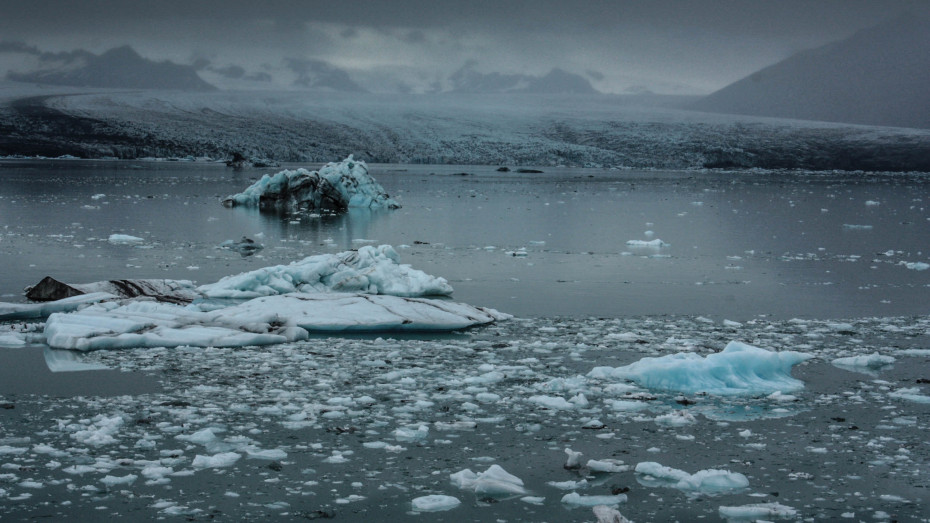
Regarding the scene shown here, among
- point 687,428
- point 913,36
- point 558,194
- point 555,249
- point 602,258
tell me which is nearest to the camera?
point 687,428

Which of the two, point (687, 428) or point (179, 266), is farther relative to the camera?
point (179, 266)

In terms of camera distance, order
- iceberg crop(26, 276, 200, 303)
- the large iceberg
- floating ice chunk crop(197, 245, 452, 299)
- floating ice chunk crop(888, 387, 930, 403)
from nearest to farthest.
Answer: floating ice chunk crop(888, 387, 930, 403)
iceberg crop(26, 276, 200, 303)
floating ice chunk crop(197, 245, 452, 299)
the large iceberg

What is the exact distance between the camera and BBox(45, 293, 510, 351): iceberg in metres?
6.23

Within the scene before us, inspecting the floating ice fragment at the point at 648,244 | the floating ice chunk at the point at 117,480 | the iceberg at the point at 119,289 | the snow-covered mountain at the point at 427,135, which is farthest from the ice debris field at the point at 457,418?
the snow-covered mountain at the point at 427,135

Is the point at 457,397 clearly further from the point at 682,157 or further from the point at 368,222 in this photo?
the point at 682,157

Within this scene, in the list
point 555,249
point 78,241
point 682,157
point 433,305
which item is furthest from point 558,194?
point 682,157

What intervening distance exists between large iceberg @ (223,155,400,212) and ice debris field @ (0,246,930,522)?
13071 mm

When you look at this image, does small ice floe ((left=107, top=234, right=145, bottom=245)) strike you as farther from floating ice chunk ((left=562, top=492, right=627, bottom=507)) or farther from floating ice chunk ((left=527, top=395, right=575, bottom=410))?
floating ice chunk ((left=562, top=492, right=627, bottom=507))

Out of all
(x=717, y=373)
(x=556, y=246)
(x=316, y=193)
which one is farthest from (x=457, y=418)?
(x=316, y=193)

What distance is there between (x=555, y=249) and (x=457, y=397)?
8.04 metres

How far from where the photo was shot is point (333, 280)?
869 cm

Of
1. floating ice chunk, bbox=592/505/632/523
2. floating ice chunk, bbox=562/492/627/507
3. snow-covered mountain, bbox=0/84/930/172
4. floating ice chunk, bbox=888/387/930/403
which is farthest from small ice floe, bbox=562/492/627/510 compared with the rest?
snow-covered mountain, bbox=0/84/930/172

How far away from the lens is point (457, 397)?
503cm

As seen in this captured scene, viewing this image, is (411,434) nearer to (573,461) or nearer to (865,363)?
(573,461)
